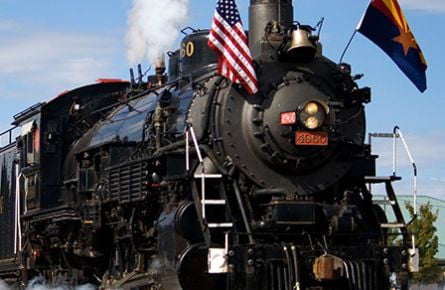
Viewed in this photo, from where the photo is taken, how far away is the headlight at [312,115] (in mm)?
13180

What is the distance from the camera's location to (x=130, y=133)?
Result: 51.2 feet

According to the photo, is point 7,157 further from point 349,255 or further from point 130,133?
point 349,255

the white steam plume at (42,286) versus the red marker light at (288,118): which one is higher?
the red marker light at (288,118)

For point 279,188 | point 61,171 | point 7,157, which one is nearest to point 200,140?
point 279,188

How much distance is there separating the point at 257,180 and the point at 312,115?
1.12 metres

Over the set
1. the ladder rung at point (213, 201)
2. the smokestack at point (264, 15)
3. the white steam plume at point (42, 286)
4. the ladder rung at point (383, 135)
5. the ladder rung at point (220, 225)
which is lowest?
the white steam plume at point (42, 286)

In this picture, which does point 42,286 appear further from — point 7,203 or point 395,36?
point 395,36

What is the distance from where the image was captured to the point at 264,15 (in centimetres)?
1406

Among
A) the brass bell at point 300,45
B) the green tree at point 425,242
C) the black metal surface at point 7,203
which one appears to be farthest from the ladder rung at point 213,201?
the green tree at point 425,242

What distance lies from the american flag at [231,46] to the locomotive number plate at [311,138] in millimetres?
838

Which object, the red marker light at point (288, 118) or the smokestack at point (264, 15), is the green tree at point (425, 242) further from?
the red marker light at point (288, 118)

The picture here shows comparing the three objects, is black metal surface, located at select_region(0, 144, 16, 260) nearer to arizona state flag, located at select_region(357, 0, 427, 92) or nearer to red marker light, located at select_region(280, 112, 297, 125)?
red marker light, located at select_region(280, 112, 297, 125)

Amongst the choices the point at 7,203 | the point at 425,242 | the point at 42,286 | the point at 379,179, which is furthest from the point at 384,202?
the point at 425,242

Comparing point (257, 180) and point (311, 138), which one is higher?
point (311, 138)
